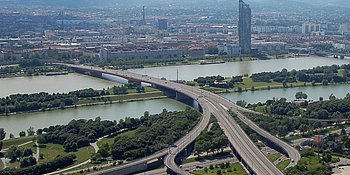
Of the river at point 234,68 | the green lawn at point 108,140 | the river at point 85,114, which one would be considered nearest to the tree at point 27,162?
the green lawn at point 108,140

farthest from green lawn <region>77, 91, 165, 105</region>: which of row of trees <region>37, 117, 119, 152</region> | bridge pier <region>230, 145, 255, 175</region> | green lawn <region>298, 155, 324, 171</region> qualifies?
green lawn <region>298, 155, 324, 171</region>

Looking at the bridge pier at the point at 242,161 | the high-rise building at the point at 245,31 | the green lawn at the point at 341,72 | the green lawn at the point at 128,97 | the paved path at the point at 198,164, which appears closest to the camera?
the bridge pier at the point at 242,161

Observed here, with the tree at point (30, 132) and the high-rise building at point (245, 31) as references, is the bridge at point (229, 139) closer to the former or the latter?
the tree at point (30, 132)

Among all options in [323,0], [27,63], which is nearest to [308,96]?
[27,63]

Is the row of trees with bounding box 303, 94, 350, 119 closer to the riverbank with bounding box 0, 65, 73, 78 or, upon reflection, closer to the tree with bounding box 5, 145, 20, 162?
the tree with bounding box 5, 145, 20, 162

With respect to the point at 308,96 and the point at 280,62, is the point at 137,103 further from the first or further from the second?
the point at 280,62

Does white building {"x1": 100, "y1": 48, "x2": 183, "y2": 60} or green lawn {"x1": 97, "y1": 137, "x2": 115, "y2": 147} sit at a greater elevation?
white building {"x1": 100, "y1": 48, "x2": 183, "y2": 60}

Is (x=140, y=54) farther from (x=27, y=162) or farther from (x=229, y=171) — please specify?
(x=229, y=171)
